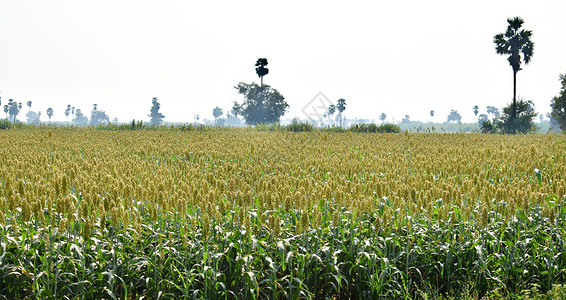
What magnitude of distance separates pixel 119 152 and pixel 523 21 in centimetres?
5617

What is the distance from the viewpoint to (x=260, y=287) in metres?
4.59

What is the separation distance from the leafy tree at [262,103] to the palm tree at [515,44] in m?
52.6

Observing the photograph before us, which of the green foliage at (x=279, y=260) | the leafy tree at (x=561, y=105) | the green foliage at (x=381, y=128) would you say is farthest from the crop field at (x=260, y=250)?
the leafy tree at (x=561, y=105)

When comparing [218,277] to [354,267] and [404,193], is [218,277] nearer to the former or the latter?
[354,267]

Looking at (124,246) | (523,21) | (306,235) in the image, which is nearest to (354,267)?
(306,235)

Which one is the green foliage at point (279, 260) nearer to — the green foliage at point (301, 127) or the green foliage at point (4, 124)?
the green foliage at point (301, 127)

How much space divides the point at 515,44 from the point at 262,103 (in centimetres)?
5735

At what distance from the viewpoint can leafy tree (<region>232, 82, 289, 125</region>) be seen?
97781 mm

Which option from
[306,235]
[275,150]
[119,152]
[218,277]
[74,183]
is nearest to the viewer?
[218,277]

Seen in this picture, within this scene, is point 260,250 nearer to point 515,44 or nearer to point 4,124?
point 4,124

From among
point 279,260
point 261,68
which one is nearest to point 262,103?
point 261,68

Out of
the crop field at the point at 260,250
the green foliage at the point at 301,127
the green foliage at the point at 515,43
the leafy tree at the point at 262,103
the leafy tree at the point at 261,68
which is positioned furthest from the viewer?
the leafy tree at the point at 262,103

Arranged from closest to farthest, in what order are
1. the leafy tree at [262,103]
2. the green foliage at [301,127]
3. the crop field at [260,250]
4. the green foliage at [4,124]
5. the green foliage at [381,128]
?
the crop field at [260,250], the green foliage at [4,124], the green foliage at [301,127], the green foliage at [381,128], the leafy tree at [262,103]

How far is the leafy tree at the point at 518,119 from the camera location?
5331cm
